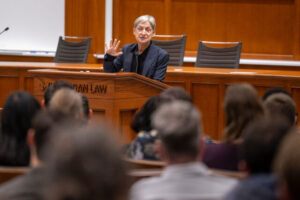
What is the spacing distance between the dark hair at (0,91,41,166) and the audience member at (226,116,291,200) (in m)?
1.03

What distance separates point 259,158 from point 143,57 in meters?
3.42

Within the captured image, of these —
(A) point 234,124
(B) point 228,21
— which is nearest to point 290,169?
(A) point 234,124

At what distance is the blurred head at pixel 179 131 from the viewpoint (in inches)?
69.3

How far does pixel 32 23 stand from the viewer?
356 inches

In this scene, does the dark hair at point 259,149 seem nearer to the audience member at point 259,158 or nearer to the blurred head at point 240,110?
the audience member at point 259,158

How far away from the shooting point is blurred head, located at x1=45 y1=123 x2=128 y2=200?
1051 millimetres

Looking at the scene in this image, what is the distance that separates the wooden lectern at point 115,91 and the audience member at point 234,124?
162cm

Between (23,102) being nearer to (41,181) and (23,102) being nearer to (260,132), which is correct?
(41,181)

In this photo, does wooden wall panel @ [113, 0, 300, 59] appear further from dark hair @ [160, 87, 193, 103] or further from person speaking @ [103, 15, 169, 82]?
dark hair @ [160, 87, 193, 103]

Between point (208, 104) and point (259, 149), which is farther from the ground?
point (259, 149)

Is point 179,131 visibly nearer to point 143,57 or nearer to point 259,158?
point 259,158

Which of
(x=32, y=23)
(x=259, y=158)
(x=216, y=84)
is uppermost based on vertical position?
(x=32, y=23)

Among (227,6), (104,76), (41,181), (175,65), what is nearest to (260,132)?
(41,181)

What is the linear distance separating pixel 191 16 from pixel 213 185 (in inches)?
281
